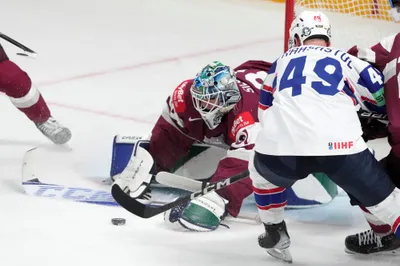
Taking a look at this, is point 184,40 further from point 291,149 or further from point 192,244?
point 291,149

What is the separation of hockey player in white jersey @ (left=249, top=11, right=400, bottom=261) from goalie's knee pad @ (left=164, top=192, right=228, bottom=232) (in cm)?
36

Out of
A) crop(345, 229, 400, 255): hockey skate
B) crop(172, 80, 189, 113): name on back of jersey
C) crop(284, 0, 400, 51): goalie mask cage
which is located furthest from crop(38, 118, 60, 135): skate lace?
crop(345, 229, 400, 255): hockey skate

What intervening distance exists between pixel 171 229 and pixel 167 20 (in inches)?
117

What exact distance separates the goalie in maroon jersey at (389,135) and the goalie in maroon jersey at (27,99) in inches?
56.8

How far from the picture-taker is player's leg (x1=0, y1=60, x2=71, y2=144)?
156 inches

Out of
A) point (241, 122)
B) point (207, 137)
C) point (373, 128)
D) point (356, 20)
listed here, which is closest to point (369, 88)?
point (373, 128)

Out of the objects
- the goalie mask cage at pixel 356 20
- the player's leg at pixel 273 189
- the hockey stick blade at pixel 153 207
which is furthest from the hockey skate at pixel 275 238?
the goalie mask cage at pixel 356 20

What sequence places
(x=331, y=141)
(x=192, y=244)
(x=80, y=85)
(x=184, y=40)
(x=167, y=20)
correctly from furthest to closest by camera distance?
(x=167, y=20), (x=184, y=40), (x=80, y=85), (x=192, y=244), (x=331, y=141)

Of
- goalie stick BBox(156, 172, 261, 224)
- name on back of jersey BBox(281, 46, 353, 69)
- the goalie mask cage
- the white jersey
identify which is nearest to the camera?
the white jersey

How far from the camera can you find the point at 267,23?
5992mm

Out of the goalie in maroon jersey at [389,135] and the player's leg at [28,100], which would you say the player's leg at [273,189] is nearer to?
the goalie in maroon jersey at [389,135]

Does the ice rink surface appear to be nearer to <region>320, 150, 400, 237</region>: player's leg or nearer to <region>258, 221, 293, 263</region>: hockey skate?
<region>258, 221, 293, 263</region>: hockey skate

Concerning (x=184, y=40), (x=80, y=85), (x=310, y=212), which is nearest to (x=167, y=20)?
(x=184, y=40)

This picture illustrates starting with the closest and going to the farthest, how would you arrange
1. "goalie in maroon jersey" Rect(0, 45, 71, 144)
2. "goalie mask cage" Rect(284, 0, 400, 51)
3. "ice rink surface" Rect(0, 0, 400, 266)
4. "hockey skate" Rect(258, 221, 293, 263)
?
"hockey skate" Rect(258, 221, 293, 263)
"ice rink surface" Rect(0, 0, 400, 266)
"goalie in maroon jersey" Rect(0, 45, 71, 144)
"goalie mask cage" Rect(284, 0, 400, 51)
